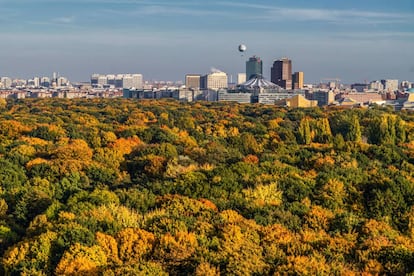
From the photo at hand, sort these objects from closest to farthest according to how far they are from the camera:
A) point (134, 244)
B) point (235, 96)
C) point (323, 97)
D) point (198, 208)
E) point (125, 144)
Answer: point (134, 244)
point (198, 208)
point (125, 144)
point (235, 96)
point (323, 97)

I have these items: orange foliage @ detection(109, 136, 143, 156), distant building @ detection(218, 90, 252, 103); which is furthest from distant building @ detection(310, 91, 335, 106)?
orange foliage @ detection(109, 136, 143, 156)

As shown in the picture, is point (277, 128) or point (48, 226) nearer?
point (48, 226)

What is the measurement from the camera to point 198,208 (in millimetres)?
23812

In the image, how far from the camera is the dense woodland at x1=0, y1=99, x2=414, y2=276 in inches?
693

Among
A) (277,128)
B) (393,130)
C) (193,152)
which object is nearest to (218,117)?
(277,128)

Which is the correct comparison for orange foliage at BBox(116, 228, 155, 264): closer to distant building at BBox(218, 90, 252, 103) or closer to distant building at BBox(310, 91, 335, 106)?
distant building at BBox(218, 90, 252, 103)

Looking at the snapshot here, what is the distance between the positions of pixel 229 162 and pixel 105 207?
14635 millimetres

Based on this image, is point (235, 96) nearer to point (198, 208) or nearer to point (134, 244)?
point (198, 208)

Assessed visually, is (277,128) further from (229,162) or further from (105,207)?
(105,207)

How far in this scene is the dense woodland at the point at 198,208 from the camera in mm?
17609

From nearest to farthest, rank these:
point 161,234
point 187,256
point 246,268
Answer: point 246,268
point 187,256
point 161,234

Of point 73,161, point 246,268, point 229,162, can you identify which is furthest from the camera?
point 229,162

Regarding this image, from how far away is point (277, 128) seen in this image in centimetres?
6284

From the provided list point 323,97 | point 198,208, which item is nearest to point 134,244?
point 198,208
